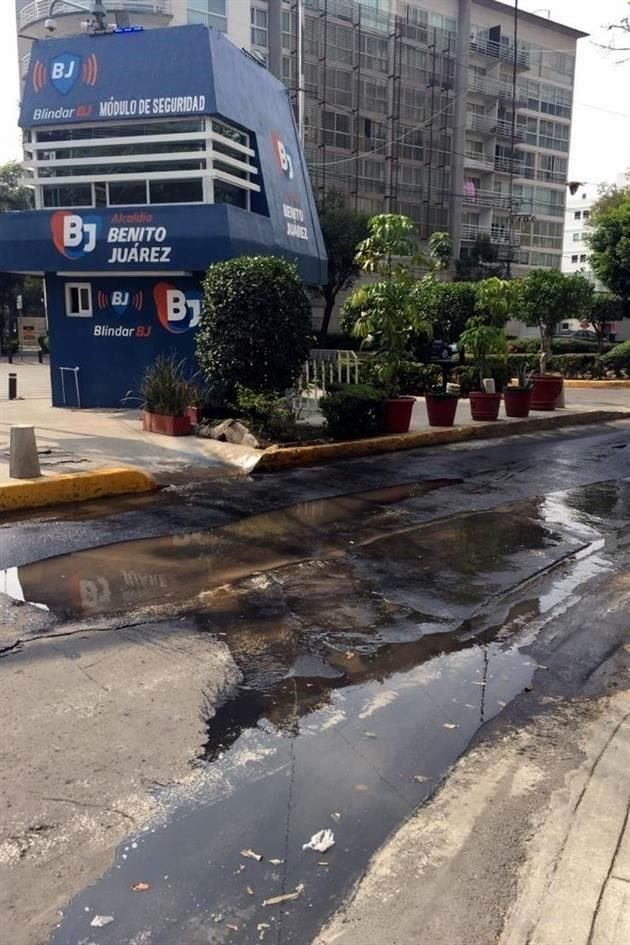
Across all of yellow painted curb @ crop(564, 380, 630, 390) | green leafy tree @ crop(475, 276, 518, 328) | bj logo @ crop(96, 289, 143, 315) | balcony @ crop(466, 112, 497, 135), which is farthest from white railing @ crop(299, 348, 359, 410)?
balcony @ crop(466, 112, 497, 135)

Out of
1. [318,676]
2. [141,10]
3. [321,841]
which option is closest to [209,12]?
[141,10]

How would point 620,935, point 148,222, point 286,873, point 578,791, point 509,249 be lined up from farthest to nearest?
point 509,249 → point 148,222 → point 578,791 → point 286,873 → point 620,935

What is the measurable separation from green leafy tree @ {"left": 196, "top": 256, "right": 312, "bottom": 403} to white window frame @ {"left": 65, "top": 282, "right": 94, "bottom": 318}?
191 inches

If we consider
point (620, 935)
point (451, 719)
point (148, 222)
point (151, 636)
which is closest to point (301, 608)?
point (151, 636)

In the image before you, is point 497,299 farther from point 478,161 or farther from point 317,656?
point 478,161

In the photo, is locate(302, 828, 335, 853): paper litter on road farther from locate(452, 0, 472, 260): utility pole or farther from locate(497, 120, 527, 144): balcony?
locate(497, 120, 527, 144): balcony

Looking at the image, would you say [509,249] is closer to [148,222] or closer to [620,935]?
[148,222]

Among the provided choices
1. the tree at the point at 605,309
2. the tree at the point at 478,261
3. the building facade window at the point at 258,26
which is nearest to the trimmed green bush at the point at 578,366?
the tree at the point at 605,309

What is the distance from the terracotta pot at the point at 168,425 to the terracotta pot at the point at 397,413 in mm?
3376

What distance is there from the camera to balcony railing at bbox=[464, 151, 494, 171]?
6425 centimetres

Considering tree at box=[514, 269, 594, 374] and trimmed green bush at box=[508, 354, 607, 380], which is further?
trimmed green bush at box=[508, 354, 607, 380]

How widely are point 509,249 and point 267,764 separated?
225 feet

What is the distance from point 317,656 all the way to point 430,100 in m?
65.4

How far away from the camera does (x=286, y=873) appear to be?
2828mm
